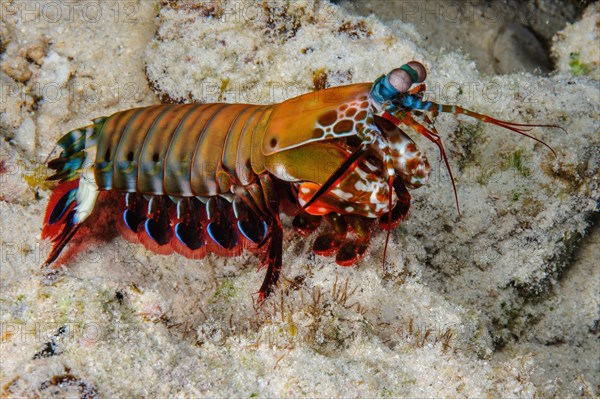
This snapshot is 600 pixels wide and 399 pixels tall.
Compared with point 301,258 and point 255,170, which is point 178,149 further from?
point 301,258

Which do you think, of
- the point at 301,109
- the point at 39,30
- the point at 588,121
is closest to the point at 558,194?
the point at 588,121

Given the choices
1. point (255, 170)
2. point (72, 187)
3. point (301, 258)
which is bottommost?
point (301, 258)

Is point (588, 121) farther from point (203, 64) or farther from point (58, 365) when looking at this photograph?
point (58, 365)

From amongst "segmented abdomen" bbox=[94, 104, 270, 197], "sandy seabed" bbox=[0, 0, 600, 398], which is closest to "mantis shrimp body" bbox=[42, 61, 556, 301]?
"segmented abdomen" bbox=[94, 104, 270, 197]

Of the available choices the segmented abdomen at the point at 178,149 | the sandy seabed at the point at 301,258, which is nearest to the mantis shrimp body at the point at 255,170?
the segmented abdomen at the point at 178,149

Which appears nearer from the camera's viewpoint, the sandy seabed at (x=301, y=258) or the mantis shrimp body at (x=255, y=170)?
the sandy seabed at (x=301, y=258)

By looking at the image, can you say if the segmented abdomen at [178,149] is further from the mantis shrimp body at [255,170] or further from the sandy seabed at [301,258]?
the sandy seabed at [301,258]

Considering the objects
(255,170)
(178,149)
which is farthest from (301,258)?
(178,149)
